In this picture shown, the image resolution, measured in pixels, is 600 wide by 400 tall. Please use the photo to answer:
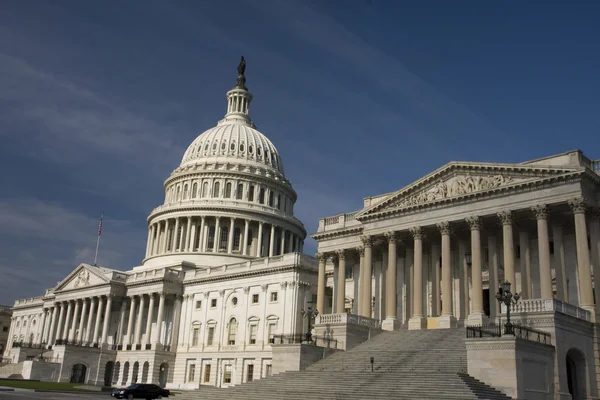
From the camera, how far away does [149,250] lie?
113 m

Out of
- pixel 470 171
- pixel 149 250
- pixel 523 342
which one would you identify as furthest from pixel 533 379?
pixel 149 250

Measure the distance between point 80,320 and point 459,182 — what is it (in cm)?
7337

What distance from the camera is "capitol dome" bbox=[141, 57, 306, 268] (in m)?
106

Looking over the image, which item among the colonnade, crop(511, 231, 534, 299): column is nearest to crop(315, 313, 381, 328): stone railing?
crop(511, 231, 534, 299): column

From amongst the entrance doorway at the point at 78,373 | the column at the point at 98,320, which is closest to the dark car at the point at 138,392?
the entrance doorway at the point at 78,373

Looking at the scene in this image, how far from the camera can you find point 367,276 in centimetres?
5728

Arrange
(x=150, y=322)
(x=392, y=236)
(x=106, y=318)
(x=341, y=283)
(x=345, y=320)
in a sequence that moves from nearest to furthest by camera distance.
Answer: (x=345, y=320), (x=392, y=236), (x=341, y=283), (x=150, y=322), (x=106, y=318)

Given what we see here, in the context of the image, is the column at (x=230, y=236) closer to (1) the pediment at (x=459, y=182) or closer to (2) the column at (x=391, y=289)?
(1) the pediment at (x=459, y=182)

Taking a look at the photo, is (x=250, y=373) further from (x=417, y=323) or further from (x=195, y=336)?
(x=417, y=323)

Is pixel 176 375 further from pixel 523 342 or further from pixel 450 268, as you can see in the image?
pixel 523 342

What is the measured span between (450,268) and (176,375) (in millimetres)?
48094

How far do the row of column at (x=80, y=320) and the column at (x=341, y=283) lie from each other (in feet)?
154

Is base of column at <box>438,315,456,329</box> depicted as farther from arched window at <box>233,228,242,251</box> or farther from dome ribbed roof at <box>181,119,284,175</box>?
dome ribbed roof at <box>181,119,284,175</box>

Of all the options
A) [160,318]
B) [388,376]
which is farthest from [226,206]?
[388,376]
